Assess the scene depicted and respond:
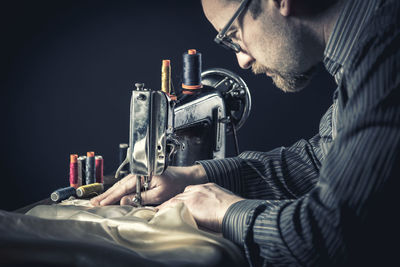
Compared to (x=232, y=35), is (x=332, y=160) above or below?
below

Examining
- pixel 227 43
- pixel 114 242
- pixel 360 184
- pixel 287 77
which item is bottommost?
pixel 114 242

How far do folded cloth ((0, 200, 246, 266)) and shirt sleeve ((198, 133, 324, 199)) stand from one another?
431 mm

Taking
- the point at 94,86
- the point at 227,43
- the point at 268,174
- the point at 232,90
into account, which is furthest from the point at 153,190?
the point at 94,86

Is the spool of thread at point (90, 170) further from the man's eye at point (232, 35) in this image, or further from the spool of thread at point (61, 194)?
the man's eye at point (232, 35)

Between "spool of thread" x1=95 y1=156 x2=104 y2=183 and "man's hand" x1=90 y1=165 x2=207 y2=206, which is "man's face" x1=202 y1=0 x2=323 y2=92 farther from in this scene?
"spool of thread" x1=95 y1=156 x2=104 y2=183

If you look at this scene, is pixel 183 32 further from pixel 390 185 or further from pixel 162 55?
pixel 390 185

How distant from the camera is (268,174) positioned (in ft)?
4.58

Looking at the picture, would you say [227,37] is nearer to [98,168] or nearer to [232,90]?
[232,90]

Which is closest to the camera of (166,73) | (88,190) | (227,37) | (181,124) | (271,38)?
(271,38)

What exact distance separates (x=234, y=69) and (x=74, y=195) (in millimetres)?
1770

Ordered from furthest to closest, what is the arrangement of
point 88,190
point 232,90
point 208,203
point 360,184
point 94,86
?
point 94,86
point 232,90
point 88,190
point 208,203
point 360,184

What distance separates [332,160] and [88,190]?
98 cm

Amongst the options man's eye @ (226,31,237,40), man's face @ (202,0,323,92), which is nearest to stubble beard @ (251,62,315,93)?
man's face @ (202,0,323,92)

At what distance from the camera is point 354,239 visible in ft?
2.39
